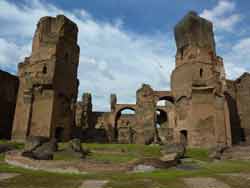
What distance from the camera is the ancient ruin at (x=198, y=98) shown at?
22953 mm

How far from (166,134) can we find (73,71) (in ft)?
60.5

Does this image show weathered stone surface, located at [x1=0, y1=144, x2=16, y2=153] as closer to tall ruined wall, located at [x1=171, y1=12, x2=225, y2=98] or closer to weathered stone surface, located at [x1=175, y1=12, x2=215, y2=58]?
tall ruined wall, located at [x1=171, y1=12, x2=225, y2=98]

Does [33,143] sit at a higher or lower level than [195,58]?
lower

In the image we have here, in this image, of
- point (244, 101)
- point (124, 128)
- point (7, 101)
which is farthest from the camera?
point (124, 128)

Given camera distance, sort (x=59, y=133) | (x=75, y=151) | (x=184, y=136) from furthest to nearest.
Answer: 1. (x=184, y=136)
2. (x=59, y=133)
3. (x=75, y=151)

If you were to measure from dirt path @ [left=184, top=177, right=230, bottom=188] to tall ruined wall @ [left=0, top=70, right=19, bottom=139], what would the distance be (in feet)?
82.7

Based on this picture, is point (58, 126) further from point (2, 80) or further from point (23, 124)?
point (2, 80)

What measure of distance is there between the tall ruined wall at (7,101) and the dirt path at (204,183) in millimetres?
25194

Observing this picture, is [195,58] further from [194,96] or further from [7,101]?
[7,101]

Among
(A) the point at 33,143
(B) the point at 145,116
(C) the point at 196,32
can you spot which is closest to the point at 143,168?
(A) the point at 33,143

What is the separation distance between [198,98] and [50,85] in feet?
49.5

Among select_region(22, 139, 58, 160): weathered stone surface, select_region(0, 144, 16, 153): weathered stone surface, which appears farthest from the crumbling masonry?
select_region(22, 139, 58, 160): weathered stone surface

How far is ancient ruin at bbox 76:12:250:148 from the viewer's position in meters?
23.0

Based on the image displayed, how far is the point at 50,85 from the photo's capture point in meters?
23.0
